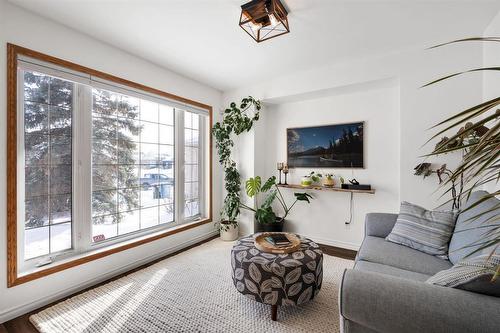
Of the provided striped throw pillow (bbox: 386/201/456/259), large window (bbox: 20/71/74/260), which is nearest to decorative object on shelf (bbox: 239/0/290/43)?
large window (bbox: 20/71/74/260)

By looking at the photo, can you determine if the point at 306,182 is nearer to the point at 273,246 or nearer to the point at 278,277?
the point at 273,246

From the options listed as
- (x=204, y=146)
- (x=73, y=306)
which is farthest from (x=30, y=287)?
(x=204, y=146)

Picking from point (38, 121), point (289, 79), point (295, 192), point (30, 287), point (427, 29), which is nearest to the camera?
point (30, 287)

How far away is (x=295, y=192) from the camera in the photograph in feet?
12.0

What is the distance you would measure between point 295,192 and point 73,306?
9.65ft

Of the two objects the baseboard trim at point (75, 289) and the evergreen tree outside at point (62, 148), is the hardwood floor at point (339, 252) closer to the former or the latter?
the baseboard trim at point (75, 289)

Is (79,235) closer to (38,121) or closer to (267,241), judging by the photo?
(38,121)

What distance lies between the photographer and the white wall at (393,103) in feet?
7.91

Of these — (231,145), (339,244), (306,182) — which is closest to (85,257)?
(231,145)

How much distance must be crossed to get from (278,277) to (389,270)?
2.57 ft

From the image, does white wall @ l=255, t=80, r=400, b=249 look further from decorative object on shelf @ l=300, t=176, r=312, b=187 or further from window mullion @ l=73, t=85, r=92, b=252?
window mullion @ l=73, t=85, r=92, b=252

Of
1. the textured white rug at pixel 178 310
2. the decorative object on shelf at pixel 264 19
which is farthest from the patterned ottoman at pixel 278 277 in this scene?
the decorative object on shelf at pixel 264 19

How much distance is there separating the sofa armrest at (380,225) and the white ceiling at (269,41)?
6.14ft

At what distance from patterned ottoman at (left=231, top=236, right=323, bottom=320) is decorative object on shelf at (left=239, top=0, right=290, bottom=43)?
1.99 metres
